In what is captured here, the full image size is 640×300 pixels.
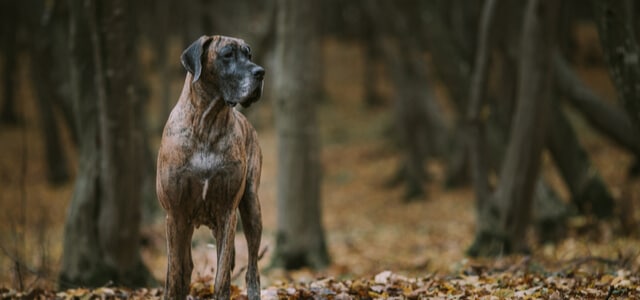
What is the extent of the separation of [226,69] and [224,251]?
1.18m

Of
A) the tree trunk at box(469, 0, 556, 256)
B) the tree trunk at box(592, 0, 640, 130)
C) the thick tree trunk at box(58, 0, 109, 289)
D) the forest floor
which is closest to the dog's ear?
the forest floor

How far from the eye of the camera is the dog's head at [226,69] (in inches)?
161

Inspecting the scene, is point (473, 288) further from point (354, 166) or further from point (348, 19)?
point (348, 19)

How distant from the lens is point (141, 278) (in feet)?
25.2

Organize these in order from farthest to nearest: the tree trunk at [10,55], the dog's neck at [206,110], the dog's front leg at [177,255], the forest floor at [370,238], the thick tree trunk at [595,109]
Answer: the tree trunk at [10,55] < the thick tree trunk at [595,109] < the forest floor at [370,238] < the dog's front leg at [177,255] < the dog's neck at [206,110]

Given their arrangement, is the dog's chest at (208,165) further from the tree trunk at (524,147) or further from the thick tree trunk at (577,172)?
the thick tree trunk at (577,172)

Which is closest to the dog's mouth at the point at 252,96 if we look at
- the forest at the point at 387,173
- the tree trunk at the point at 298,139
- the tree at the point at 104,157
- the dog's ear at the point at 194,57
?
the dog's ear at the point at 194,57

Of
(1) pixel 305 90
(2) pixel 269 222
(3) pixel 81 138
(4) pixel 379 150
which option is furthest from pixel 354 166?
(3) pixel 81 138

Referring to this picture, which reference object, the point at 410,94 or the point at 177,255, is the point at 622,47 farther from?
the point at 410,94

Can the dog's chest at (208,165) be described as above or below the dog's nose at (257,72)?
below

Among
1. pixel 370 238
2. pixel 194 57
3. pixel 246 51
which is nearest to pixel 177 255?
pixel 194 57

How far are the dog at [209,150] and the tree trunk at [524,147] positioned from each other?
5330 mm

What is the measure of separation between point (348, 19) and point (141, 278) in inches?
1629

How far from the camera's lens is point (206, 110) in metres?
4.21
